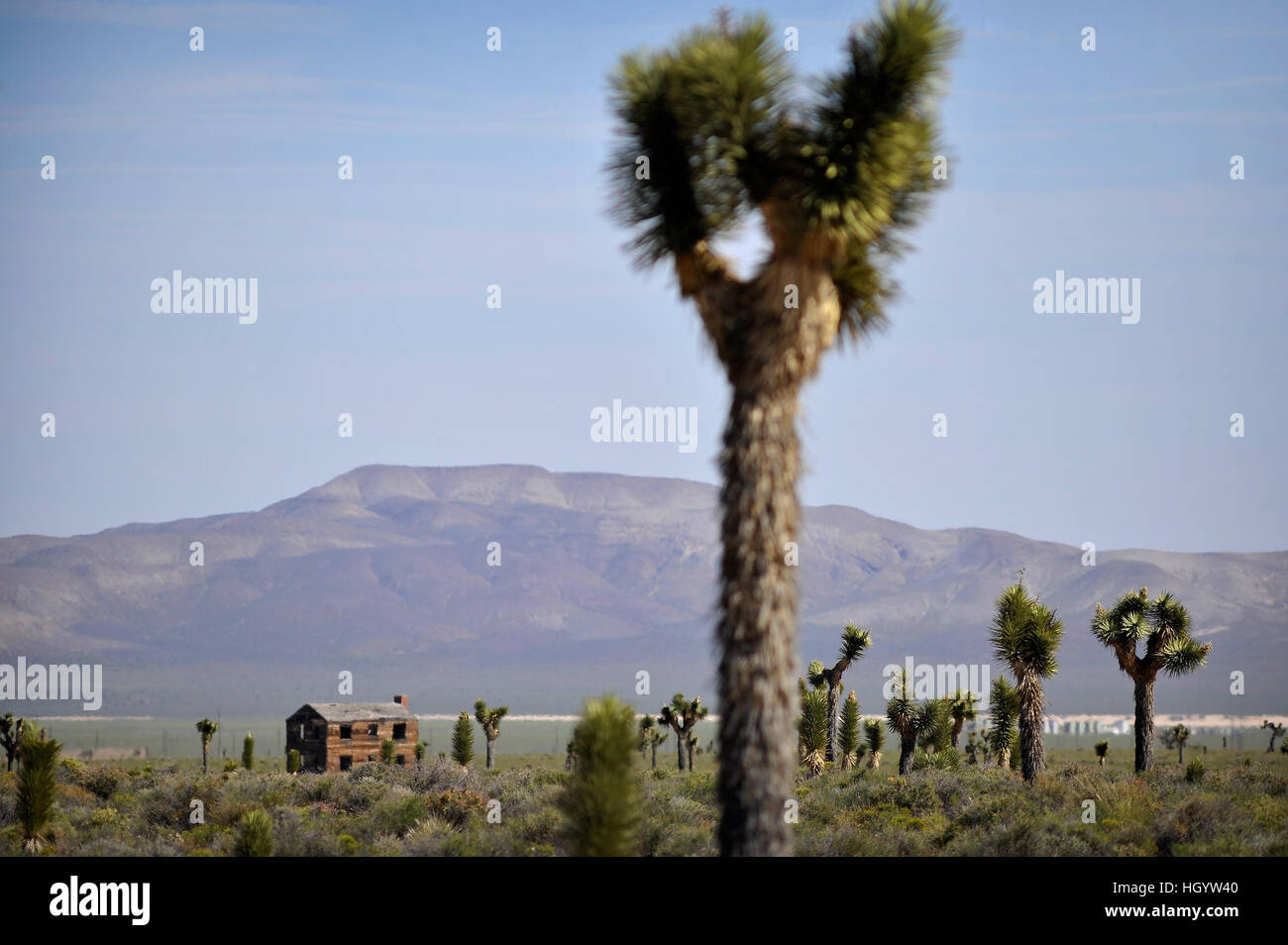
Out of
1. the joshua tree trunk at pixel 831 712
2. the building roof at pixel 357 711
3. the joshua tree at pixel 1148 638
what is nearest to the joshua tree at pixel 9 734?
the building roof at pixel 357 711

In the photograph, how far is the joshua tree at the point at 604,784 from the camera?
Result: 50.4ft

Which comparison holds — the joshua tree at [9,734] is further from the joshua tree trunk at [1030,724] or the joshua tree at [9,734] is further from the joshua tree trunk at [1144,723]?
the joshua tree trunk at [1144,723]

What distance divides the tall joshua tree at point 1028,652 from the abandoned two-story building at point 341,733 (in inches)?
1400

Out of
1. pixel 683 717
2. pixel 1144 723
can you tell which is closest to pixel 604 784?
pixel 1144 723

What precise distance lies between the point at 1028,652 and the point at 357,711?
136ft

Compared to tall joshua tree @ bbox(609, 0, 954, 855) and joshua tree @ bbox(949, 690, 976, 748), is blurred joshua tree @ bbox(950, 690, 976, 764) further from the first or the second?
tall joshua tree @ bbox(609, 0, 954, 855)

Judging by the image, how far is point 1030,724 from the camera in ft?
124

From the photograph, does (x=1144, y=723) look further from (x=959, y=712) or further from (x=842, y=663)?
(x=959, y=712)

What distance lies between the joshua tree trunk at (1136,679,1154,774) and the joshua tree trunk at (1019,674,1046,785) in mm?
8833
